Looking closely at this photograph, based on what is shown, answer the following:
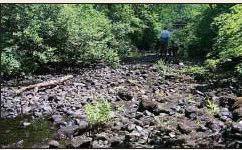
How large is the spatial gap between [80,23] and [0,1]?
5.80 m

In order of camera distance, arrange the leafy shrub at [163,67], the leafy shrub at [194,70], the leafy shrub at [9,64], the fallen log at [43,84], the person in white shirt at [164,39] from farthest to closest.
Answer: the person in white shirt at [164,39], the leafy shrub at [163,67], the leafy shrub at [194,70], the leafy shrub at [9,64], the fallen log at [43,84]

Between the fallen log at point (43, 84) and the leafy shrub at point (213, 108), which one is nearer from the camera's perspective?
the leafy shrub at point (213, 108)

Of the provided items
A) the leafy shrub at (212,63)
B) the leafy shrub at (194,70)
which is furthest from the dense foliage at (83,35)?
the leafy shrub at (194,70)

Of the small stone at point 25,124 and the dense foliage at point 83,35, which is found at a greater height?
the dense foliage at point 83,35

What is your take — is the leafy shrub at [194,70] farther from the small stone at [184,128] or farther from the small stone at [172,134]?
the small stone at [172,134]

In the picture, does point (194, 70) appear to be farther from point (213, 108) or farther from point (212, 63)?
point (213, 108)

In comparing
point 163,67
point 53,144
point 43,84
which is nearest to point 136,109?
point 53,144

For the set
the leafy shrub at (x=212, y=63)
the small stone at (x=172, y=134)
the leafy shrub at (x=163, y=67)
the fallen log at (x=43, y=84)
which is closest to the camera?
the small stone at (x=172, y=134)

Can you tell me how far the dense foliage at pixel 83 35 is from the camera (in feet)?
33.3

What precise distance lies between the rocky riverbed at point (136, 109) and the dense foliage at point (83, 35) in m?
0.70

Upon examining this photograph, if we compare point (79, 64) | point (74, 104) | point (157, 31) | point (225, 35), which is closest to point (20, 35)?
point (79, 64)

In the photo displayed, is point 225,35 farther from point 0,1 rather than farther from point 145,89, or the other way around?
point 0,1

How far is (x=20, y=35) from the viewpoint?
11.4 metres

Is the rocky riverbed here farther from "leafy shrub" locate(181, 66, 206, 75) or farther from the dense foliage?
the dense foliage
